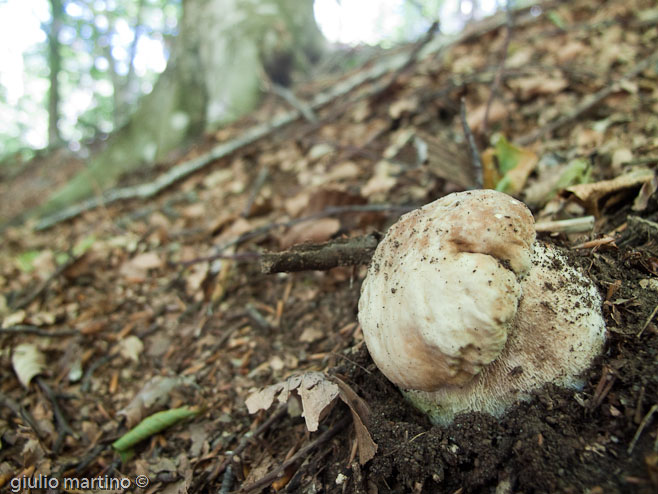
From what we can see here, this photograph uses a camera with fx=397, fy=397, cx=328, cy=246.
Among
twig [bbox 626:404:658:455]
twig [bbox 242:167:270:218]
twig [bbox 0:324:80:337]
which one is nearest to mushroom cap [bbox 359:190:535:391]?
twig [bbox 626:404:658:455]

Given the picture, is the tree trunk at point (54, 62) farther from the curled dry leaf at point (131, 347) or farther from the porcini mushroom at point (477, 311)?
the porcini mushroom at point (477, 311)

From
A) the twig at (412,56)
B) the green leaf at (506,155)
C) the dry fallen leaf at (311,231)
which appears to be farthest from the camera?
the twig at (412,56)

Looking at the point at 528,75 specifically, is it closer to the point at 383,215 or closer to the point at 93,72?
the point at 383,215

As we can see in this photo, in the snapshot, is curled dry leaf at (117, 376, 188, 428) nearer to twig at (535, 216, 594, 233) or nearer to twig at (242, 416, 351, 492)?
twig at (242, 416, 351, 492)

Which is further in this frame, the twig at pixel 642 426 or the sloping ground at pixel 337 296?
the sloping ground at pixel 337 296

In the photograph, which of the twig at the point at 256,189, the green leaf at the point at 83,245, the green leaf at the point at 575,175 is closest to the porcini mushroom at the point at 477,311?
the green leaf at the point at 575,175

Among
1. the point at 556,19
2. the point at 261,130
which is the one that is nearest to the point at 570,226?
the point at 556,19
